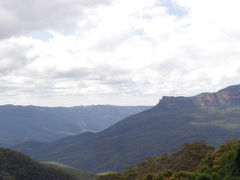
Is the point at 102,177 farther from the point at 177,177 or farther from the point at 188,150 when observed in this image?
the point at 177,177

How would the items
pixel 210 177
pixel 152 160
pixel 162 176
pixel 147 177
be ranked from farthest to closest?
pixel 152 160 < pixel 147 177 < pixel 162 176 < pixel 210 177

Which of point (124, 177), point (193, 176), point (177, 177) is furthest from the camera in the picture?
point (124, 177)

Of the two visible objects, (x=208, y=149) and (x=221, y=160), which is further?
(x=208, y=149)

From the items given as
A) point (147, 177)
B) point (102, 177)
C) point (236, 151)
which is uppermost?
point (236, 151)

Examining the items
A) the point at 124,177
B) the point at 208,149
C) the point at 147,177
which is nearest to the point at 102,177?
the point at 124,177

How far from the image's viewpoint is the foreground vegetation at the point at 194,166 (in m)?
75.9

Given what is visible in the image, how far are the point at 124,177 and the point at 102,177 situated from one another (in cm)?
997

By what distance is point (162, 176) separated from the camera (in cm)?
8606

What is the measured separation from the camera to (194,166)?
11950cm

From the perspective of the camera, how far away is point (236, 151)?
75688 mm

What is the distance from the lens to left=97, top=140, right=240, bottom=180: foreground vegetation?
75875 mm

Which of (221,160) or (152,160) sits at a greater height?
(221,160)

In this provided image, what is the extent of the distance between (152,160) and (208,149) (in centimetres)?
2589

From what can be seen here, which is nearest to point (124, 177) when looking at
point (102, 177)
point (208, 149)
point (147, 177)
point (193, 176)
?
point (102, 177)
